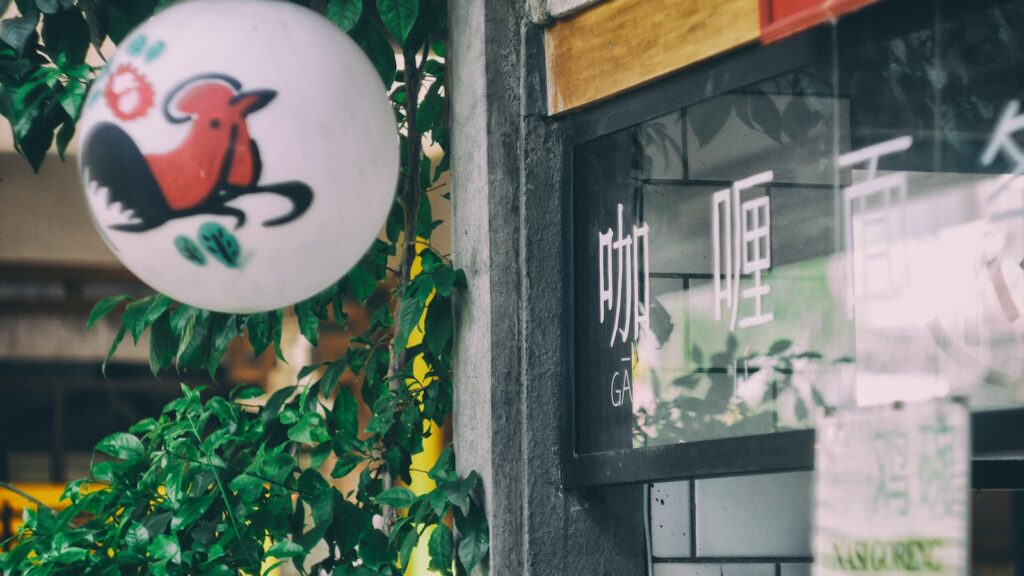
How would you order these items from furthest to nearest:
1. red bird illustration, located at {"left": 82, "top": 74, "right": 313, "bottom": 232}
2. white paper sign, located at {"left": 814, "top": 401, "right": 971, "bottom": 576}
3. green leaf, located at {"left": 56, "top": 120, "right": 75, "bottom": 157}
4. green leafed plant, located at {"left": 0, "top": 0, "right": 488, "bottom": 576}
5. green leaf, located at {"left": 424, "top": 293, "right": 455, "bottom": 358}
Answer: green leaf, located at {"left": 56, "top": 120, "right": 75, "bottom": 157}, green leaf, located at {"left": 424, "top": 293, "right": 455, "bottom": 358}, green leafed plant, located at {"left": 0, "top": 0, "right": 488, "bottom": 576}, red bird illustration, located at {"left": 82, "top": 74, "right": 313, "bottom": 232}, white paper sign, located at {"left": 814, "top": 401, "right": 971, "bottom": 576}

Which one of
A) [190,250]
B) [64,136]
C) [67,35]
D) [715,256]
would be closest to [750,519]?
[715,256]

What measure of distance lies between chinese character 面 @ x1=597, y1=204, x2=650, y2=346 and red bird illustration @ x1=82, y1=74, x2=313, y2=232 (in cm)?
91

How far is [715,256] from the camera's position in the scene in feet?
9.15

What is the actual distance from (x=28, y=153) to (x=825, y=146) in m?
2.14

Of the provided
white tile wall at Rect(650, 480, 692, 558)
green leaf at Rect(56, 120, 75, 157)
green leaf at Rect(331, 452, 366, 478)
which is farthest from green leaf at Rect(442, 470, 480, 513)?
green leaf at Rect(56, 120, 75, 157)

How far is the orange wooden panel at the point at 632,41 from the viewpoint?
8.80ft

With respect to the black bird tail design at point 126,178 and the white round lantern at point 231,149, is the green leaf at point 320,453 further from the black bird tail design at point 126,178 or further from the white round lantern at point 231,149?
the black bird tail design at point 126,178

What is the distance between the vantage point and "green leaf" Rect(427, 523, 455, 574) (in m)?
3.14

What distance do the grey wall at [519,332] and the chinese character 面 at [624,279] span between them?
0.46 feet

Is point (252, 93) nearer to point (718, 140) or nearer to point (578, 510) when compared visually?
point (718, 140)

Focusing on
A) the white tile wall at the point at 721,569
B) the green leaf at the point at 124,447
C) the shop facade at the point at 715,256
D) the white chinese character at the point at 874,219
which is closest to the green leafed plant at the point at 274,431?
the green leaf at the point at 124,447

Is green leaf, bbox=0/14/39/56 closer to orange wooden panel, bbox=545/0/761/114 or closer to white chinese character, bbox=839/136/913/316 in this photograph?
Result: orange wooden panel, bbox=545/0/761/114

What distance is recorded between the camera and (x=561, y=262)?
3223 millimetres

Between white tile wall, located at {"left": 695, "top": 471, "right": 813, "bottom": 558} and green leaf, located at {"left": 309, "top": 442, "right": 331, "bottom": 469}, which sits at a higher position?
green leaf, located at {"left": 309, "top": 442, "right": 331, "bottom": 469}
